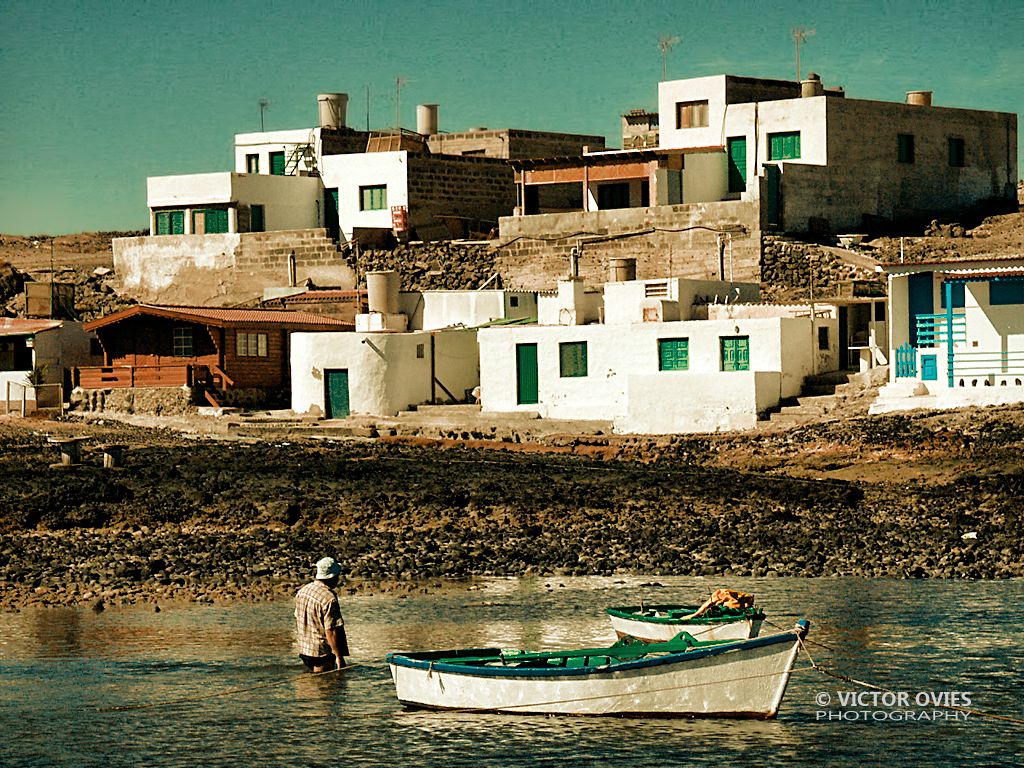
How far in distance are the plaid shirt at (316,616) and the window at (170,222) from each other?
124ft

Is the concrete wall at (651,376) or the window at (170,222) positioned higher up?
the window at (170,222)

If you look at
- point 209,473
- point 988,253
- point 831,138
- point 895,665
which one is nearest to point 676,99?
point 831,138

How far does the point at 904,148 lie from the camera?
161 feet

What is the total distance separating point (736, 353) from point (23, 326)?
20134mm

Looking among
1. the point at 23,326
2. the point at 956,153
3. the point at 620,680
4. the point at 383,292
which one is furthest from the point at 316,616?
the point at 956,153

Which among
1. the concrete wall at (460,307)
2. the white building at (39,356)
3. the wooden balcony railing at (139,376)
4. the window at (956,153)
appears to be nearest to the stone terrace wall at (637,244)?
the concrete wall at (460,307)

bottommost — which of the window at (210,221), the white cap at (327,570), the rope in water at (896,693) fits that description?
the rope in water at (896,693)

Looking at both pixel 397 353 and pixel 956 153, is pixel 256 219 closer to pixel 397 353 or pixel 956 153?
A: pixel 397 353

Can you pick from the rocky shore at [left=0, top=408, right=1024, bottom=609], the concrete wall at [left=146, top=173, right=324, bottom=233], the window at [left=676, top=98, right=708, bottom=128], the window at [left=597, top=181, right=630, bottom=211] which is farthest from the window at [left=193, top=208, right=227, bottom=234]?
the rocky shore at [left=0, top=408, right=1024, bottom=609]

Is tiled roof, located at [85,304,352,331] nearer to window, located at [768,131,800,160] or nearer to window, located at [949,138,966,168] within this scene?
window, located at [768,131,800,160]

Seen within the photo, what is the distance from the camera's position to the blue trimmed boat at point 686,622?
1809 centimetres

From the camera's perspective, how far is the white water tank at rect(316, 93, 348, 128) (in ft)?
191

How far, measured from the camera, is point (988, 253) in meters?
43.8

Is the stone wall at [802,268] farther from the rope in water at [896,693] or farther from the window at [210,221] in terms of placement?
the rope in water at [896,693]
